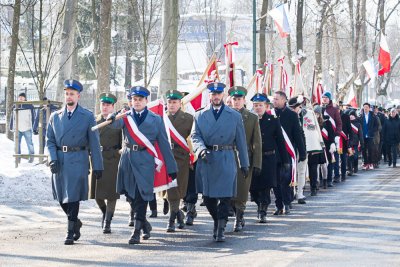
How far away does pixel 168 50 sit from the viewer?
24469 millimetres

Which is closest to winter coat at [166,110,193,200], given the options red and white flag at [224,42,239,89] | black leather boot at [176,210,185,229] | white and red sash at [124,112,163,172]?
black leather boot at [176,210,185,229]

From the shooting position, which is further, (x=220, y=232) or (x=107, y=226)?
(x=107, y=226)

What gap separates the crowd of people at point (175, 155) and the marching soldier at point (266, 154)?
0.05 ft

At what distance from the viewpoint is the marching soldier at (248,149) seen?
13.9 metres

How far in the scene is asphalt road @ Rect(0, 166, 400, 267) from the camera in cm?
1106

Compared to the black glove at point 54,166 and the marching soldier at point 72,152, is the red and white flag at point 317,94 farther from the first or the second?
the black glove at point 54,166

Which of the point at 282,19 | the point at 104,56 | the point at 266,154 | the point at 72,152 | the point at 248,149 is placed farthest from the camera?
the point at 282,19

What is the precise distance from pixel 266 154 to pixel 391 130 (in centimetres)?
1622

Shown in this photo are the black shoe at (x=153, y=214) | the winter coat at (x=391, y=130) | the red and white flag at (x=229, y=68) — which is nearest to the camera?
the black shoe at (x=153, y=214)

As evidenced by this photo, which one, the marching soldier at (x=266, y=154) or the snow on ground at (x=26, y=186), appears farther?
the snow on ground at (x=26, y=186)

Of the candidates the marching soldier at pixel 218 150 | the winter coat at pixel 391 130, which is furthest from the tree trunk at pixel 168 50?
the marching soldier at pixel 218 150

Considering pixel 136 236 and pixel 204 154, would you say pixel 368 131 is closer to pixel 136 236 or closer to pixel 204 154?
pixel 204 154

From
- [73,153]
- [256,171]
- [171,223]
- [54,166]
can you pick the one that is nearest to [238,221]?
[256,171]

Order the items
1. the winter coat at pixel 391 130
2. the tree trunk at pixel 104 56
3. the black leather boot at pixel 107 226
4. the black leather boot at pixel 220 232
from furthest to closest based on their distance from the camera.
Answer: the winter coat at pixel 391 130, the tree trunk at pixel 104 56, the black leather boot at pixel 107 226, the black leather boot at pixel 220 232
